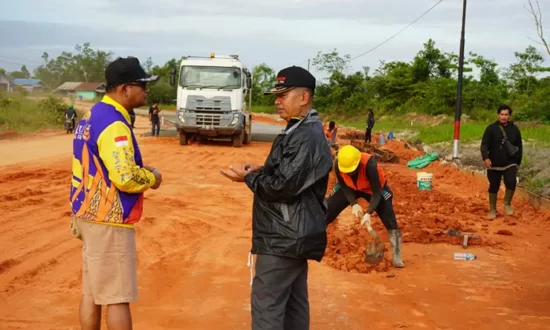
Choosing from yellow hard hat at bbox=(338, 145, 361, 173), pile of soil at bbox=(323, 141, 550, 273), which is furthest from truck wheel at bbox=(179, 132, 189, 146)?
yellow hard hat at bbox=(338, 145, 361, 173)

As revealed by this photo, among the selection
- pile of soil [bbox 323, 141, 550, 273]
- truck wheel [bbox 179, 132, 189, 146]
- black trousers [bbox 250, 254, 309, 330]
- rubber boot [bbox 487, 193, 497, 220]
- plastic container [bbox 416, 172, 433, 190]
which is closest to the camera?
black trousers [bbox 250, 254, 309, 330]

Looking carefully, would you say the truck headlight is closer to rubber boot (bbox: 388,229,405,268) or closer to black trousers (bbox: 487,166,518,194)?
black trousers (bbox: 487,166,518,194)

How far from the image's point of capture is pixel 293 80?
12.8ft

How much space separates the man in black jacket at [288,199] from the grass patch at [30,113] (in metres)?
29.5

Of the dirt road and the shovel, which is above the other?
the shovel

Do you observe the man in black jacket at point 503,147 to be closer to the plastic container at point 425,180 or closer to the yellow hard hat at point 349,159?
the plastic container at point 425,180

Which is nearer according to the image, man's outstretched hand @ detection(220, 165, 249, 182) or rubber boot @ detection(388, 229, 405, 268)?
man's outstretched hand @ detection(220, 165, 249, 182)

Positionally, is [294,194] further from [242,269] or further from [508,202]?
[508,202]

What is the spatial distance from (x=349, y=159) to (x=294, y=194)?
3463 mm

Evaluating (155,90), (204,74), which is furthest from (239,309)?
(155,90)

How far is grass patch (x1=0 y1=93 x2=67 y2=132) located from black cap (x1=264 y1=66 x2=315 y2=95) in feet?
96.7

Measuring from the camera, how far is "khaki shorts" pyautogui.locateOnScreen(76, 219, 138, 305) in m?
3.80

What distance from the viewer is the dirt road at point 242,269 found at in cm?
569

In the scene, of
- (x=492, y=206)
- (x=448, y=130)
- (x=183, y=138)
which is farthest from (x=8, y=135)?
A: (x=492, y=206)
